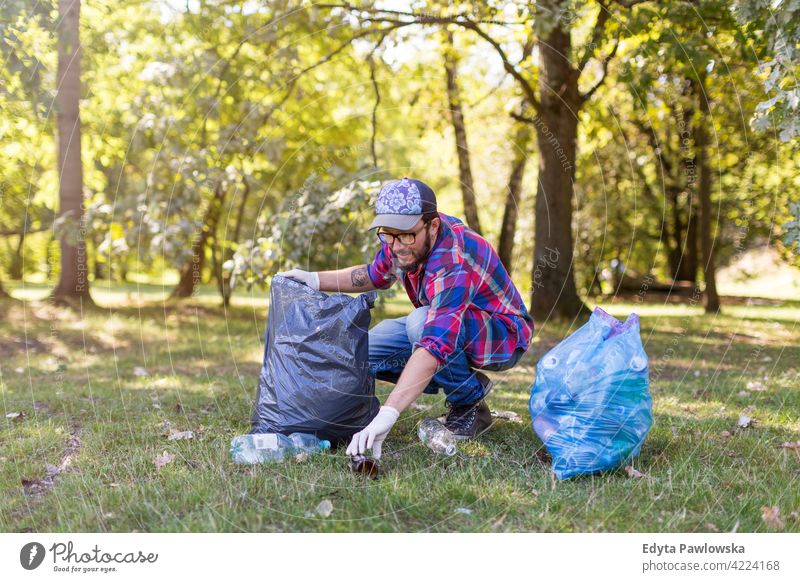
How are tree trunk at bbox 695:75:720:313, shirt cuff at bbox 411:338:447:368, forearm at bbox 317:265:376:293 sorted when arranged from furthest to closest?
1. tree trunk at bbox 695:75:720:313
2. forearm at bbox 317:265:376:293
3. shirt cuff at bbox 411:338:447:368

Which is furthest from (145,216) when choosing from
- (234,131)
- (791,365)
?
(791,365)

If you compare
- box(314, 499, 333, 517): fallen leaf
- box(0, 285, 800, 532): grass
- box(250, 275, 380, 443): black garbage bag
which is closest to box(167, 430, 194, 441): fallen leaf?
Result: box(0, 285, 800, 532): grass

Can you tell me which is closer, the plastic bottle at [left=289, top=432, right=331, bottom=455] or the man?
the man

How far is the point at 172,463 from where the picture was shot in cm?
318

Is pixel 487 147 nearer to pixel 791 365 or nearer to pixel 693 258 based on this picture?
pixel 693 258

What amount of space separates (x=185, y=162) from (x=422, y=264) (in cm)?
513

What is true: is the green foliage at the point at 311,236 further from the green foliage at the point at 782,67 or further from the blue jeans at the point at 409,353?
the green foliage at the point at 782,67

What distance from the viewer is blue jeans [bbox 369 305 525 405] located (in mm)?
3537

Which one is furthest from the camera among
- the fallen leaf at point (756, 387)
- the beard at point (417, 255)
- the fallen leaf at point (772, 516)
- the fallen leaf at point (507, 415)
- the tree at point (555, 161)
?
the tree at point (555, 161)

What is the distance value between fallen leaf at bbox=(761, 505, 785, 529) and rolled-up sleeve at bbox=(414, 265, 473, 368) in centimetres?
136

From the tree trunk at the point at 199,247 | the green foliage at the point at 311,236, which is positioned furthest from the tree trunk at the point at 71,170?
the green foliage at the point at 311,236

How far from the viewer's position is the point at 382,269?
3762mm

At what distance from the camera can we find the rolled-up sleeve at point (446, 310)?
3025mm

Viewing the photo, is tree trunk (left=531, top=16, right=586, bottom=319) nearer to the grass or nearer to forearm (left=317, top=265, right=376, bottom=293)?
the grass
